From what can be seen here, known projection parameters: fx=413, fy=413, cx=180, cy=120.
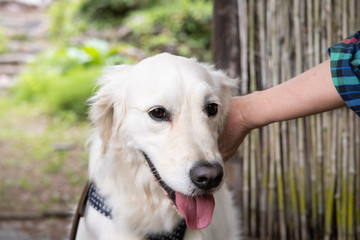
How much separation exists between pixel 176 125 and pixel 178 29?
808 cm

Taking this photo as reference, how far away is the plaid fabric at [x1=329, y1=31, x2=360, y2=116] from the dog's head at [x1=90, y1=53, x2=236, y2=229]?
0.54 metres

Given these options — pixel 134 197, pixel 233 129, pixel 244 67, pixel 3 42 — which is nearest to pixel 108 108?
pixel 134 197

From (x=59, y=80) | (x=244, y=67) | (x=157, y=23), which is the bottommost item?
(x=59, y=80)

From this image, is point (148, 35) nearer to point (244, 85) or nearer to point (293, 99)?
point (244, 85)

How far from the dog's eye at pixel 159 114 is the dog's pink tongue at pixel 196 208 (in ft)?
1.08

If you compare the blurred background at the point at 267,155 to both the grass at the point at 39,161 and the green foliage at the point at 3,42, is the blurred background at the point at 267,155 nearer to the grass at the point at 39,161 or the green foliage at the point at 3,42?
the grass at the point at 39,161

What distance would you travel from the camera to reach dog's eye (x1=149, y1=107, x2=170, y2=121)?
5.88 ft

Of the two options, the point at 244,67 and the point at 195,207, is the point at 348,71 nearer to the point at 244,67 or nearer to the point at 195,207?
the point at 195,207

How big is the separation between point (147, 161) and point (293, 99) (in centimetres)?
69

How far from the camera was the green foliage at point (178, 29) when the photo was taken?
9.34 metres

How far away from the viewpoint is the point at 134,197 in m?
2.01

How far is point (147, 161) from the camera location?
186 centimetres

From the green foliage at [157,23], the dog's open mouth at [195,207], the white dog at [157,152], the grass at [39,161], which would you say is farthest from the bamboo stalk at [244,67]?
the green foliage at [157,23]

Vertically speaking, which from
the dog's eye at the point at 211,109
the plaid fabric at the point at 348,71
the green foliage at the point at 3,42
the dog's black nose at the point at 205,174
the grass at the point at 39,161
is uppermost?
the plaid fabric at the point at 348,71
